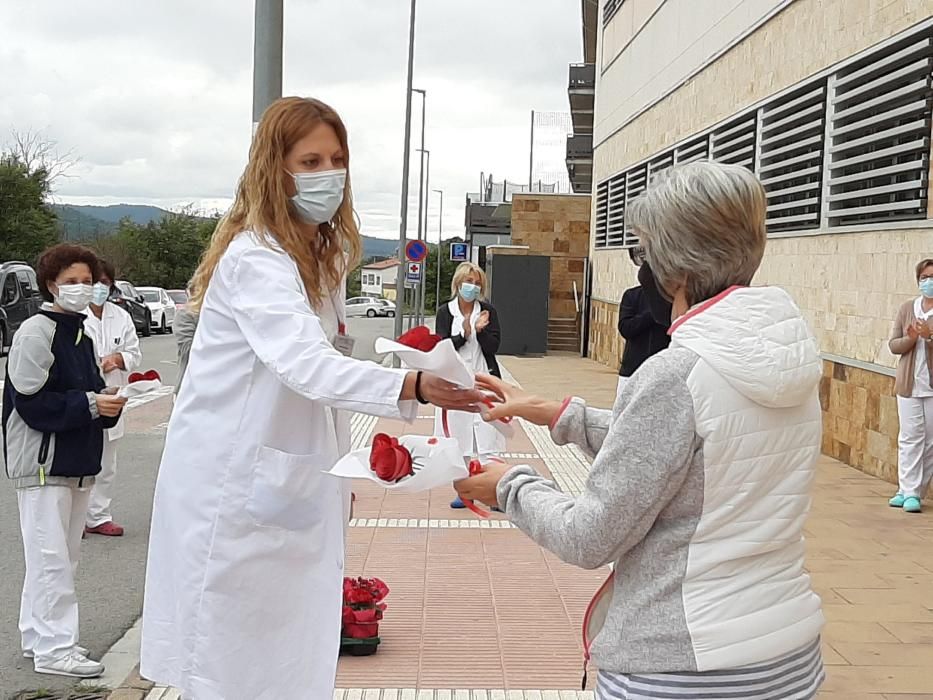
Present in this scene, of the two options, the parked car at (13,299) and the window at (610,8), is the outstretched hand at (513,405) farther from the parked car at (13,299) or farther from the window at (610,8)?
the window at (610,8)

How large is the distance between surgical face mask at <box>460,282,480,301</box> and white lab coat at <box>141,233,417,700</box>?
6.13 meters

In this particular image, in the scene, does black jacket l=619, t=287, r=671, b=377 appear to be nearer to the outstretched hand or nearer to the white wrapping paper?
the outstretched hand

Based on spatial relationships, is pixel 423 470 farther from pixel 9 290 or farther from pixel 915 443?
pixel 9 290

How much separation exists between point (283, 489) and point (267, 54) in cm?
489

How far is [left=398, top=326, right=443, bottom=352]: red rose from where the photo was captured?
9.64 feet

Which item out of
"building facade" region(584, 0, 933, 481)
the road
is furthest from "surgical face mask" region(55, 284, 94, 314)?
"building facade" region(584, 0, 933, 481)

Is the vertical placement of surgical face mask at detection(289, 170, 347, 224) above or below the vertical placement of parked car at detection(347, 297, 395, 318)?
above

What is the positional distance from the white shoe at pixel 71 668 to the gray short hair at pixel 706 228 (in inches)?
160

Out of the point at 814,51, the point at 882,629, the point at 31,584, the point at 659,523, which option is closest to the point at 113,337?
the point at 31,584

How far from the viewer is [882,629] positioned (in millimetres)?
6031

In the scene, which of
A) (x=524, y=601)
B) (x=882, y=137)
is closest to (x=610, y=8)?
(x=882, y=137)

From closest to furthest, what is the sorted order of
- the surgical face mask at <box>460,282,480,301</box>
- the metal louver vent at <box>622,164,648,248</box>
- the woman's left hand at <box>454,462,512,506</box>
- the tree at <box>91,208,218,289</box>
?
the woman's left hand at <box>454,462,512,506</box> < the surgical face mask at <box>460,282,480,301</box> < the metal louver vent at <box>622,164,648,248</box> < the tree at <box>91,208,218,289</box>

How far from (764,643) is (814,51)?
447 inches

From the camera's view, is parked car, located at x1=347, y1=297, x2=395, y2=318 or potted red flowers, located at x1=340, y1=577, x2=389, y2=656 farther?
parked car, located at x1=347, y1=297, x2=395, y2=318
